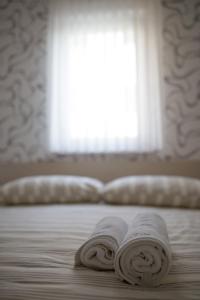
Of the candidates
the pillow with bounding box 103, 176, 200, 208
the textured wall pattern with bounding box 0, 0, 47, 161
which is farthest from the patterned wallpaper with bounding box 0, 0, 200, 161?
the pillow with bounding box 103, 176, 200, 208

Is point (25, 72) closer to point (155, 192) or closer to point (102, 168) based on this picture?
point (102, 168)

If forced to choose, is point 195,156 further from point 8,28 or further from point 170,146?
point 8,28

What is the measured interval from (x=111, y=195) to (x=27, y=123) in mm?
1057

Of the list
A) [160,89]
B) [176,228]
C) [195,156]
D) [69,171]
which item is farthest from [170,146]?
[176,228]

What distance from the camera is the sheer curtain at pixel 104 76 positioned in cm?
219

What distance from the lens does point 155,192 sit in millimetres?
1731

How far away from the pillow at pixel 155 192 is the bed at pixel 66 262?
0.18m

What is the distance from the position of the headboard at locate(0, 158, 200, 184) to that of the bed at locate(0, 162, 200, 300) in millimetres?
646

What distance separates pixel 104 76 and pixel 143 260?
175cm

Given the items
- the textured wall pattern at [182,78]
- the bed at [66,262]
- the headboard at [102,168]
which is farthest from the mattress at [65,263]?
the textured wall pattern at [182,78]

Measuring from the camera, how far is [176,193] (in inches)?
67.3

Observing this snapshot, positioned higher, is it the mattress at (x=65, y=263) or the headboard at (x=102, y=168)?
the headboard at (x=102, y=168)

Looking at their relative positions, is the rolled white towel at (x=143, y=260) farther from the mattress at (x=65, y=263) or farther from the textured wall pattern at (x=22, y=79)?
the textured wall pattern at (x=22, y=79)

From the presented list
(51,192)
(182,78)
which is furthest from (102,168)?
(182,78)
